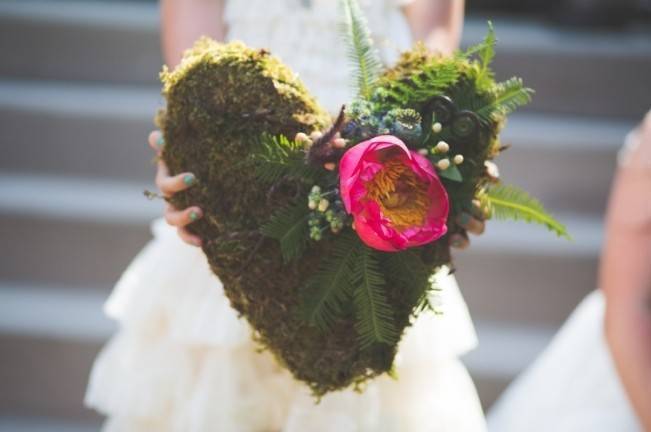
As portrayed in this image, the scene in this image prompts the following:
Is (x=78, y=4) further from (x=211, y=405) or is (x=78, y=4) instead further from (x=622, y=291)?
(x=622, y=291)

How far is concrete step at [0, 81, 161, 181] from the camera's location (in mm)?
2426

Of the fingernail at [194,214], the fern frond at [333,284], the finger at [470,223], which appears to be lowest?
the fern frond at [333,284]

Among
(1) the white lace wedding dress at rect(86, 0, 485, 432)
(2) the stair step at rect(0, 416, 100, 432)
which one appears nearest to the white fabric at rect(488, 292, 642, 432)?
(1) the white lace wedding dress at rect(86, 0, 485, 432)

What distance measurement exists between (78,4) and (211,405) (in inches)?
74.5

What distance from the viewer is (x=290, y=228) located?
1.01m

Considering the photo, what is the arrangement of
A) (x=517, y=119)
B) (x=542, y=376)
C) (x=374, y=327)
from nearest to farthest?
(x=374, y=327)
(x=542, y=376)
(x=517, y=119)

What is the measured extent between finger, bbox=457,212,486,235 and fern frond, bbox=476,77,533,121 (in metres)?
0.14

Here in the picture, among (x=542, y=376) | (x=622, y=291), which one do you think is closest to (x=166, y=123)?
(x=622, y=291)

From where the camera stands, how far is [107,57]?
2.62m

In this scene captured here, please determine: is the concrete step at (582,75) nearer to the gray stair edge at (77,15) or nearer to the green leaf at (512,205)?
the gray stair edge at (77,15)

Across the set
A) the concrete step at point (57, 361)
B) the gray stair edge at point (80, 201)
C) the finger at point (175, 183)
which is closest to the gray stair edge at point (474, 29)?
the gray stair edge at point (80, 201)

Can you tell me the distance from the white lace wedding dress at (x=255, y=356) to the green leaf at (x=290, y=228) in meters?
0.29

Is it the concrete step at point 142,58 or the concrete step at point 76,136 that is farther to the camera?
the concrete step at point 142,58

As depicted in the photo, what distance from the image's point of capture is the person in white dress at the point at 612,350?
4.43ft
